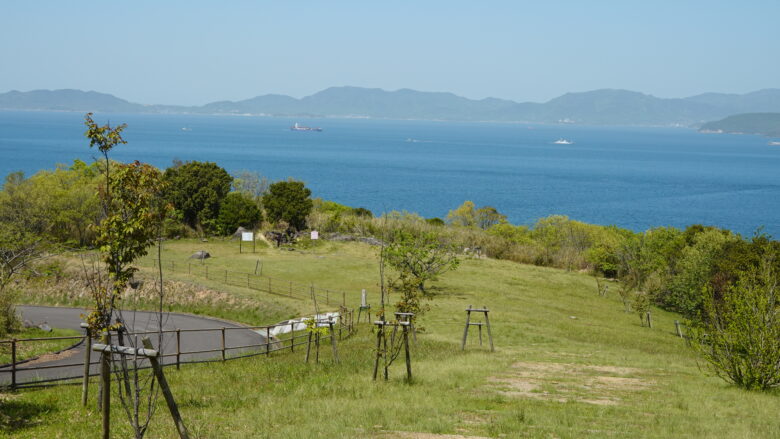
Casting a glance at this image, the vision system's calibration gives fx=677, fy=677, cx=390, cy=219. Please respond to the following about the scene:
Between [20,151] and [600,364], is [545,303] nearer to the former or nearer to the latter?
[600,364]

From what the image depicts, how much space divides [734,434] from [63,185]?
61.6m

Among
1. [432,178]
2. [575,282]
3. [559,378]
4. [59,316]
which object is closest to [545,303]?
[575,282]

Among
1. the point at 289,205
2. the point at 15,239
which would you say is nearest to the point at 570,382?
the point at 15,239

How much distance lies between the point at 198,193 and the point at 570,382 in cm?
4905

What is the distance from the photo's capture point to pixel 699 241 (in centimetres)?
4962

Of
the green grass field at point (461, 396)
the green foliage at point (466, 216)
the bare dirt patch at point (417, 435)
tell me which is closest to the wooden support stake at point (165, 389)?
the green grass field at point (461, 396)

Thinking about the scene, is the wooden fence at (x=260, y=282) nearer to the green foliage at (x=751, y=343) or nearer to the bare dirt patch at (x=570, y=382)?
the bare dirt patch at (x=570, y=382)

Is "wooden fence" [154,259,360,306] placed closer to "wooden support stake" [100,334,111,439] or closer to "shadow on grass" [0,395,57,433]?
"shadow on grass" [0,395,57,433]

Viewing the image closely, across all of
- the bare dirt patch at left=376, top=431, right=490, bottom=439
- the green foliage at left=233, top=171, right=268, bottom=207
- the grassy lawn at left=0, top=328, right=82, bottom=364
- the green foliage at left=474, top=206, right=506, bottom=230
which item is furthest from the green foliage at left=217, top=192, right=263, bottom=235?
the bare dirt patch at left=376, top=431, right=490, bottom=439

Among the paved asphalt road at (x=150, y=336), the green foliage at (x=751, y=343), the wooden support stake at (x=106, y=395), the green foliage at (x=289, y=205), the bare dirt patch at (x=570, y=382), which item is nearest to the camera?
the wooden support stake at (x=106, y=395)

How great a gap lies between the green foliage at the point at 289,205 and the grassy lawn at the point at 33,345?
32281mm

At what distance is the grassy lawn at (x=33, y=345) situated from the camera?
905 inches

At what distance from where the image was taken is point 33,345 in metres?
25.5

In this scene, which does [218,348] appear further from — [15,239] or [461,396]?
[15,239]
